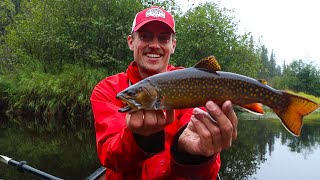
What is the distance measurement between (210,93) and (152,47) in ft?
4.50

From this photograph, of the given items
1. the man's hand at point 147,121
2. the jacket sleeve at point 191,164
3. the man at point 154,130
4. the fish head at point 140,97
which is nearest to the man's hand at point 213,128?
the man at point 154,130

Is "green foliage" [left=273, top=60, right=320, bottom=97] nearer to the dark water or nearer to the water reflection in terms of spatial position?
the water reflection

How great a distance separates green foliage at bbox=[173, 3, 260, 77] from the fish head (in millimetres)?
21241

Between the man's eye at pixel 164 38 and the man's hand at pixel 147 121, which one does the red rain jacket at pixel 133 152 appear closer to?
the man's hand at pixel 147 121

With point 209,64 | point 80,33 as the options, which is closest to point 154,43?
point 209,64

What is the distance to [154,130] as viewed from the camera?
2457 mm

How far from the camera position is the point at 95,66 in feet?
71.7

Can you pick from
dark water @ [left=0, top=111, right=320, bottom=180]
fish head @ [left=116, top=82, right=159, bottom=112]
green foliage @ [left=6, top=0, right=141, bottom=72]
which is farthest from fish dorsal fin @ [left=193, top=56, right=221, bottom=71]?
green foliage @ [left=6, top=0, right=141, bottom=72]

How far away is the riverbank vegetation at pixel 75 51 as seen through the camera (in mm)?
20672

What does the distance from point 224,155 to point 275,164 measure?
6.46 feet

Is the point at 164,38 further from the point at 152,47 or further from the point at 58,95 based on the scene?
the point at 58,95

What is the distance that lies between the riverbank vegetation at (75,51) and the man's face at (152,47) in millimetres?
15914

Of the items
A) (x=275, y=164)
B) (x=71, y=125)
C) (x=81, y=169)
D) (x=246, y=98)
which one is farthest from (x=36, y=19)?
(x=246, y=98)

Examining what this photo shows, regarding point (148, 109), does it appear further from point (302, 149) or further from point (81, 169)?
point (302, 149)
